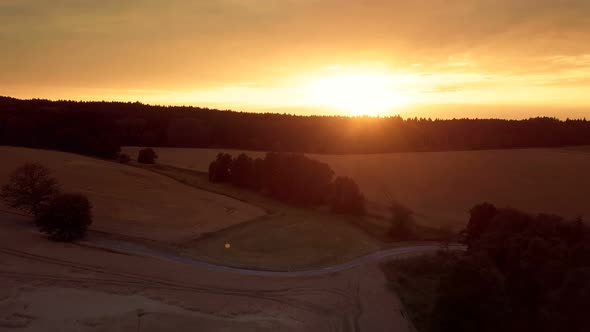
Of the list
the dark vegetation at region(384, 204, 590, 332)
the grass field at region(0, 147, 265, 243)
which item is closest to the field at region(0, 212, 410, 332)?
the dark vegetation at region(384, 204, 590, 332)

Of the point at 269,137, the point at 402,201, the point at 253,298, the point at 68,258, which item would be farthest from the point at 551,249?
the point at 269,137

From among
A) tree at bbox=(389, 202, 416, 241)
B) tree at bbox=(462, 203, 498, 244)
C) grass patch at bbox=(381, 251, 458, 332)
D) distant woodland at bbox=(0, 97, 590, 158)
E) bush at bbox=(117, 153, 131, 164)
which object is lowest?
grass patch at bbox=(381, 251, 458, 332)

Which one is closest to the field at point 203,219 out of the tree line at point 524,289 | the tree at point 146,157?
the tree at point 146,157

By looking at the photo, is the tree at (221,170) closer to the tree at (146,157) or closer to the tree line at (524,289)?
the tree at (146,157)

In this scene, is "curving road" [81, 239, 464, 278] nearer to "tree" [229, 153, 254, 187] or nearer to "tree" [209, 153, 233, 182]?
"tree" [229, 153, 254, 187]

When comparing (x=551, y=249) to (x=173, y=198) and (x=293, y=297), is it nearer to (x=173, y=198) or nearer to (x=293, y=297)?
(x=293, y=297)
